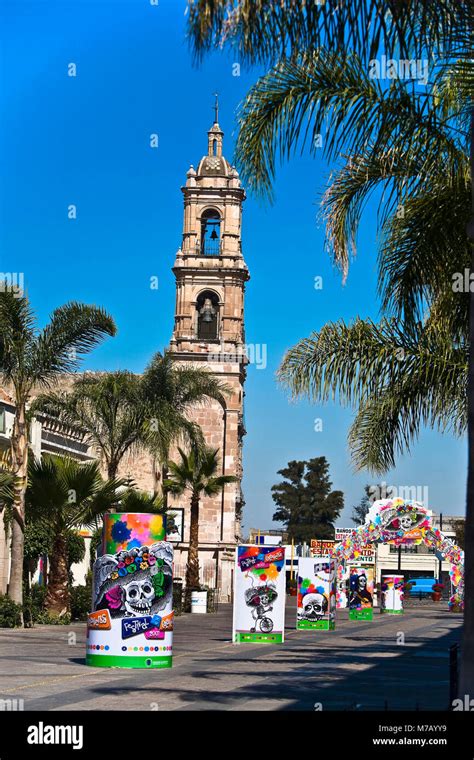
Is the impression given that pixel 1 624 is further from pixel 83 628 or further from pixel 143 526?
pixel 143 526

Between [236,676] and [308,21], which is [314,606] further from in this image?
[308,21]

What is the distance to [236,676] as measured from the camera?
1802 centimetres

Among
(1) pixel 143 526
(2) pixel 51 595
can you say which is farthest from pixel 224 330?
(1) pixel 143 526

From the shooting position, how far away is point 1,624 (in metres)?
29.7

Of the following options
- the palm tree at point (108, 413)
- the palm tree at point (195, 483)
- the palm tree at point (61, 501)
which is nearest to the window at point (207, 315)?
the palm tree at point (195, 483)

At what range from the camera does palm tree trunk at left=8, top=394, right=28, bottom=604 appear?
96.4 feet

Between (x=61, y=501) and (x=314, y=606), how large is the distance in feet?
25.2

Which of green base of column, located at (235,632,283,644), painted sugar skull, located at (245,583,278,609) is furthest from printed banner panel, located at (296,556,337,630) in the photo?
painted sugar skull, located at (245,583,278,609)

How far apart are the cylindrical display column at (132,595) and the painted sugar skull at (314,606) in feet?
52.5

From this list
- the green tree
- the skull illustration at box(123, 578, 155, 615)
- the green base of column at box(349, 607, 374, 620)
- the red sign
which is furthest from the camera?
the green tree

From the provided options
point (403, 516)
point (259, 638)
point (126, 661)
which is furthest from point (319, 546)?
point (126, 661)

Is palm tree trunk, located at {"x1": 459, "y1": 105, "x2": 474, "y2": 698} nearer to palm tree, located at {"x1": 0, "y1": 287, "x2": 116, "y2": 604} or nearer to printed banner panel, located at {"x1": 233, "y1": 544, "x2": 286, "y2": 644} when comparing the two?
printed banner panel, located at {"x1": 233, "y1": 544, "x2": 286, "y2": 644}

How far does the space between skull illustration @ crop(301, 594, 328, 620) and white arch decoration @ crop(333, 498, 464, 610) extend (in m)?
20.0
